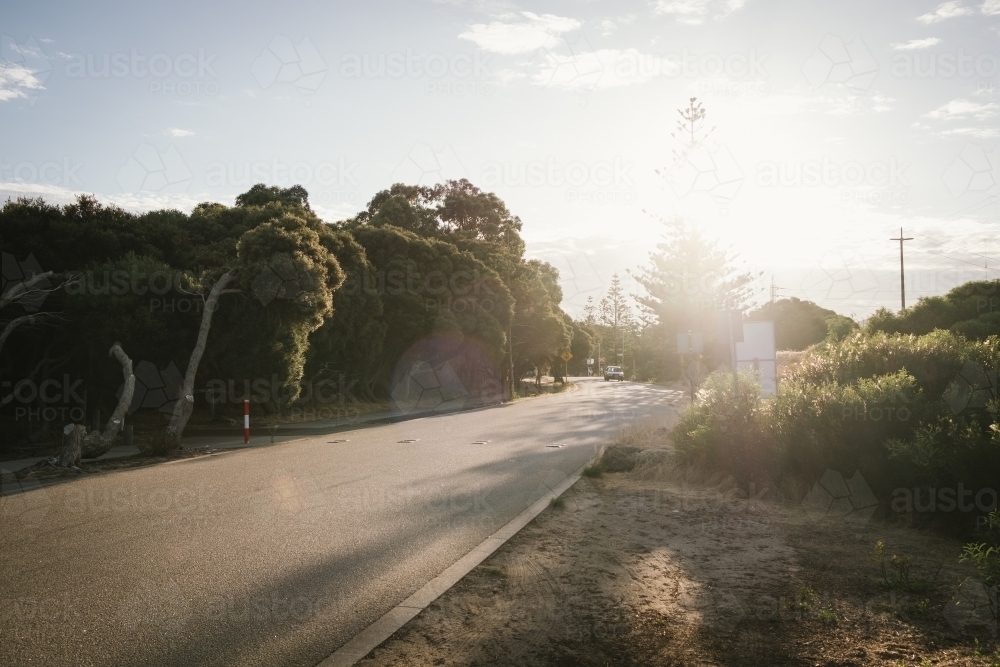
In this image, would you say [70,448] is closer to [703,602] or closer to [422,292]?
[703,602]

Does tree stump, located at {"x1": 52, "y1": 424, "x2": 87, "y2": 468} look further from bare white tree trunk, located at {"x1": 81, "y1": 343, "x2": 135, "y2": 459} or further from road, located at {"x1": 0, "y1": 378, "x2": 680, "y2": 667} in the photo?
road, located at {"x1": 0, "y1": 378, "x2": 680, "y2": 667}

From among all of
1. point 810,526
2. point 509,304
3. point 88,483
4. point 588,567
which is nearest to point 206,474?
point 88,483

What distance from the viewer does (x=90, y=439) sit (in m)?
13.5

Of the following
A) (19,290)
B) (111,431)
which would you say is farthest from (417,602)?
(19,290)

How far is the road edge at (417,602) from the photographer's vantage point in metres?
4.20

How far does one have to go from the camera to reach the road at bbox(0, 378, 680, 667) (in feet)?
14.8

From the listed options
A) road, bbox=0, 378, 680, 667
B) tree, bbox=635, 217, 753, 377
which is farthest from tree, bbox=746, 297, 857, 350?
road, bbox=0, 378, 680, 667

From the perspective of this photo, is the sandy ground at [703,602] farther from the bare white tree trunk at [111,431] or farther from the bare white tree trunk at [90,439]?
the bare white tree trunk at [111,431]

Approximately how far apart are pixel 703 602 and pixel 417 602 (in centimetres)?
188

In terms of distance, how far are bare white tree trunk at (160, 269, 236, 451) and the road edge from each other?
9592mm

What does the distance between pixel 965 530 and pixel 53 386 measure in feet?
63.4

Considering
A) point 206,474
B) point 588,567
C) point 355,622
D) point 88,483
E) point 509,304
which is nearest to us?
point 355,622

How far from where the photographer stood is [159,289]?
61.9ft

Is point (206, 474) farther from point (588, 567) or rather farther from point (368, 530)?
point (588, 567)
